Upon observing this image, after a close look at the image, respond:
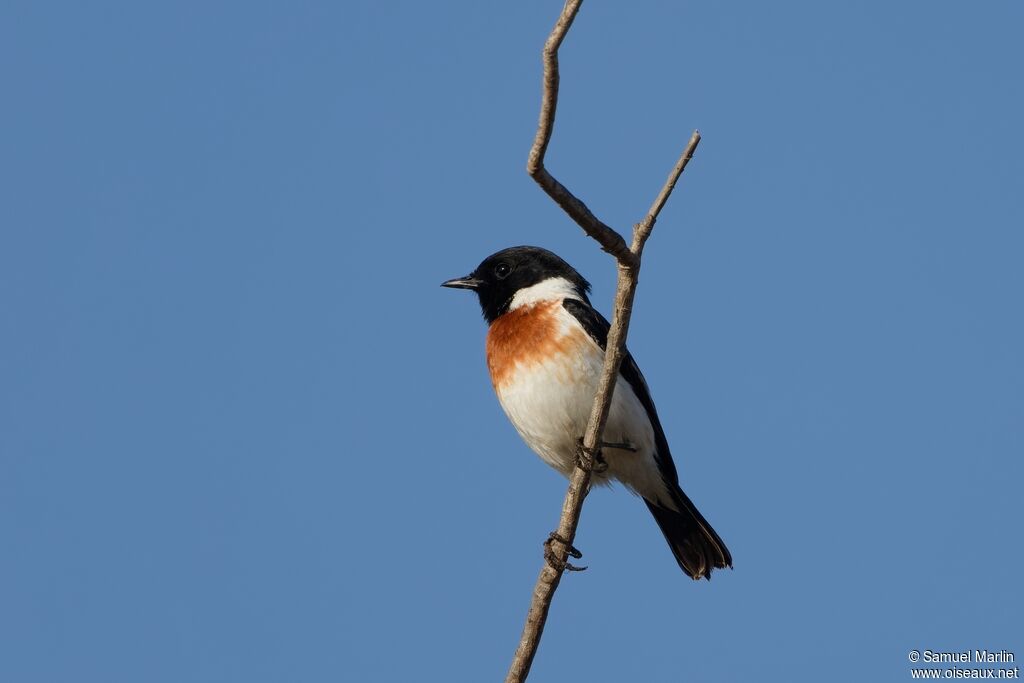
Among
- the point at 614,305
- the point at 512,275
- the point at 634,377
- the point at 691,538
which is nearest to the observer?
the point at 614,305

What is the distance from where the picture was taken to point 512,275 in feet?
29.4

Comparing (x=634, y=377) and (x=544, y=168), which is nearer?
(x=544, y=168)

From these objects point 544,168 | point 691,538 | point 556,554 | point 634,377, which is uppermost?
point 634,377

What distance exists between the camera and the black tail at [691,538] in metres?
8.40

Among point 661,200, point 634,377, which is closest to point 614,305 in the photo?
point 661,200

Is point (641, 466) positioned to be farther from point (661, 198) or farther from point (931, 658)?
point (661, 198)

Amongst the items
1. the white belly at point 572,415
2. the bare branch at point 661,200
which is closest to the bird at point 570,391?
the white belly at point 572,415

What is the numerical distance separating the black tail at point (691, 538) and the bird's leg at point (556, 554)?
194 cm

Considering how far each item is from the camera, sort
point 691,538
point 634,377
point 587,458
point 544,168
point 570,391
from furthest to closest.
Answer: point 691,538
point 634,377
point 570,391
point 587,458
point 544,168

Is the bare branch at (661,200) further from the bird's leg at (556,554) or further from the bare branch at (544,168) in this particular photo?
the bird's leg at (556,554)

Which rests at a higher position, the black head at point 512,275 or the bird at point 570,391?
the black head at point 512,275

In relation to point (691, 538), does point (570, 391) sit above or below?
above

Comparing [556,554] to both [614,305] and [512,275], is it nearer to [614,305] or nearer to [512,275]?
[614,305]

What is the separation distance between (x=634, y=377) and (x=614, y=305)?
250 cm
